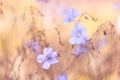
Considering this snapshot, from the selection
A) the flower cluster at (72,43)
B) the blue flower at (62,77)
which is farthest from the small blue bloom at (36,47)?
the blue flower at (62,77)

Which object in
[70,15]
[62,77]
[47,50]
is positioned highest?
[70,15]

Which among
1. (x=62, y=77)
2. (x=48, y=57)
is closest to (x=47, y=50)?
(x=48, y=57)

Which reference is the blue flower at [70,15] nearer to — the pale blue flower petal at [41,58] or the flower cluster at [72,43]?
the flower cluster at [72,43]

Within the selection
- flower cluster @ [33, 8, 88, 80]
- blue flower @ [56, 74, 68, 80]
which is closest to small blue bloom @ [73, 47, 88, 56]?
flower cluster @ [33, 8, 88, 80]

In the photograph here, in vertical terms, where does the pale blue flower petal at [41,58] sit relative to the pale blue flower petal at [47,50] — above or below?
below

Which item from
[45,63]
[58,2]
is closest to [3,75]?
[45,63]

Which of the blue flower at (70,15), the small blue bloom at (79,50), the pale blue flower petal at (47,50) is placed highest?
the blue flower at (70,15)

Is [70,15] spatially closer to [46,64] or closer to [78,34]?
[78,34]

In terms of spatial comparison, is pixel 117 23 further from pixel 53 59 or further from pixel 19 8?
pixel 19 8
